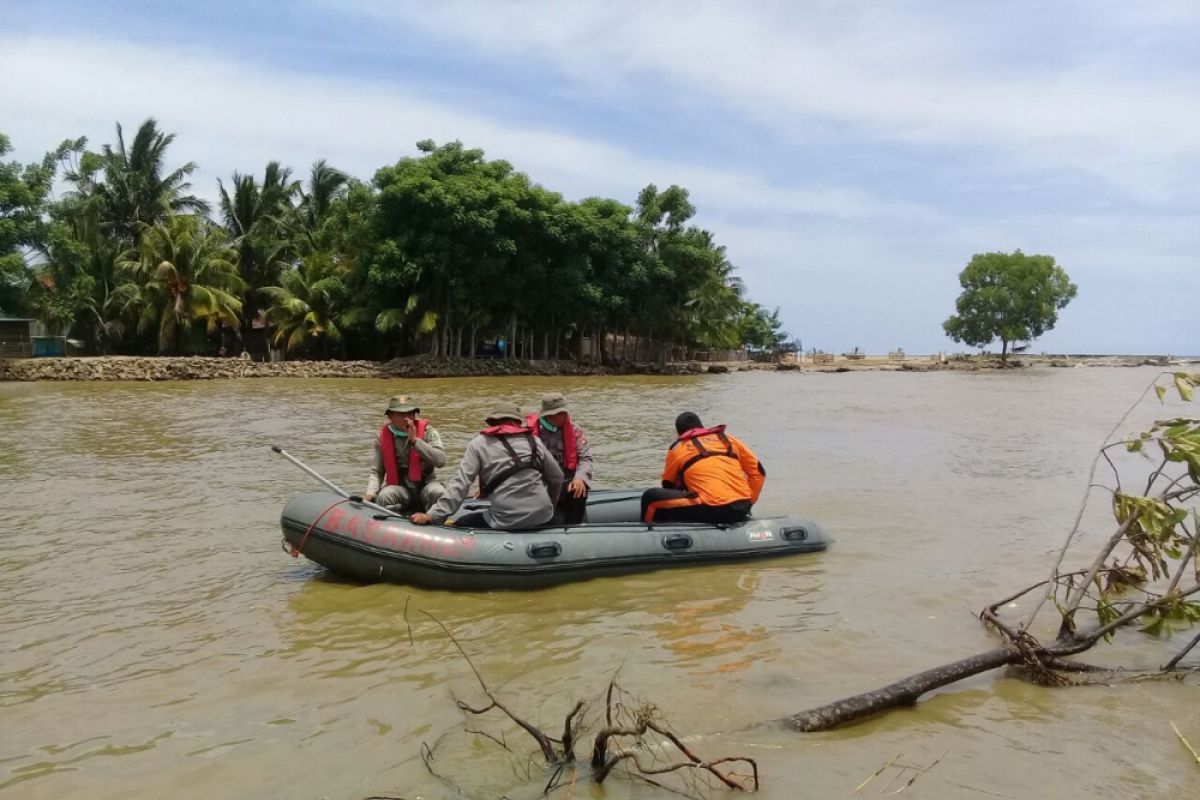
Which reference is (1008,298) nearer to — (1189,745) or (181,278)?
(181,278)

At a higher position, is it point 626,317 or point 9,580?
point 626,317

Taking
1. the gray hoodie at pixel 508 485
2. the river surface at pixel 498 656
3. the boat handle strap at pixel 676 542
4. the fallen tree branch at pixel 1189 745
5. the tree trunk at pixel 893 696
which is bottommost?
the river surface at pixel 498 656

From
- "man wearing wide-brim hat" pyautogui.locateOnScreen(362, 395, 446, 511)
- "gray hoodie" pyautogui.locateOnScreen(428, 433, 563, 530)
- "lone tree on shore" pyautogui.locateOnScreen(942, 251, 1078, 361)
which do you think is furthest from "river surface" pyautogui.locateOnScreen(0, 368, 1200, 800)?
"lone tree on shore" pyautogui.locateOnScreen(942, 251, 1078, 361)

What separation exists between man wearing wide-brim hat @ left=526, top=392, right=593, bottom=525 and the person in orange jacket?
0.58m

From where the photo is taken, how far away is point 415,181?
2853cm

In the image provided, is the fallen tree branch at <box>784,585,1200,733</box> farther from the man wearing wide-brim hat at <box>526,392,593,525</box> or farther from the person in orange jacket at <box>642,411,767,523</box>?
the man wearing wide-brim hat at <box>526,392,593,525</box>

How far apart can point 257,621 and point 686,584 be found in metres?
2.68

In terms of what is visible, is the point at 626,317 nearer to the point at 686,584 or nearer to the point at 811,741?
the point at 686,584

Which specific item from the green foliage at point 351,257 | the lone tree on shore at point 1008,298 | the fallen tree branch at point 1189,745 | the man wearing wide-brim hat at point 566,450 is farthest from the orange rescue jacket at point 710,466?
the lone tree on shore at point 1008,298

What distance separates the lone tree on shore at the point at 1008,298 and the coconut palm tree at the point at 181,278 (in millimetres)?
54241

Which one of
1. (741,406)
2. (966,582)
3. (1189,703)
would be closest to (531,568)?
(966,582)

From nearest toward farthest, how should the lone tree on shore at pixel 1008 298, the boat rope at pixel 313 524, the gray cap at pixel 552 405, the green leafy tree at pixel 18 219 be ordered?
1. the boat rope at pixel 313 524
2. the gray cap at pixel 552 405
3. the green leafy tree at pixel 18 219
4. the lone tree on shore at pixel 1008 298

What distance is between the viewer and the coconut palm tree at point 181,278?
29719 millimetres

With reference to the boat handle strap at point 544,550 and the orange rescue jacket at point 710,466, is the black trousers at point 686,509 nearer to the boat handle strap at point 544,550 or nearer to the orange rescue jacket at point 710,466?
the orange rescue jacket at point 710,466
